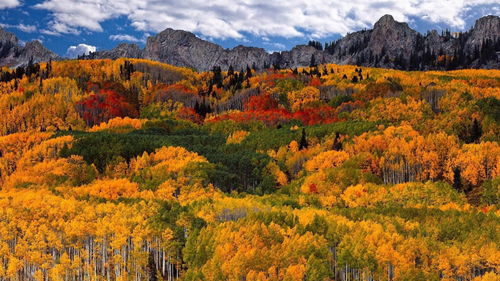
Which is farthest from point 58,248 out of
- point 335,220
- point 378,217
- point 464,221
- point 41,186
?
point 464,221

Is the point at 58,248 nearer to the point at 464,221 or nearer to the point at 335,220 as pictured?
the point at 335,220

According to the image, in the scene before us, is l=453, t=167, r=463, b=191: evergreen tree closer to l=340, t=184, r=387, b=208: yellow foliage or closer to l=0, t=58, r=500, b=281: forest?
l=0, t=58, r=500, b=281: forest

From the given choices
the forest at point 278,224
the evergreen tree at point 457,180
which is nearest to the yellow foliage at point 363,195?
the forest at point 278,224

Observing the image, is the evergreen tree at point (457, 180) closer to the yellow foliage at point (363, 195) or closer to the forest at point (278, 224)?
the forest at point (278, 224)

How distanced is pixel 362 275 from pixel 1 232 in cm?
9815

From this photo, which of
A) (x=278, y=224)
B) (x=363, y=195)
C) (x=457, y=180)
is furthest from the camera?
(x=457, y=180)

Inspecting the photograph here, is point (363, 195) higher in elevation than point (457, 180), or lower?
lower

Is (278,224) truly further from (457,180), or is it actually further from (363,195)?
(457,180)

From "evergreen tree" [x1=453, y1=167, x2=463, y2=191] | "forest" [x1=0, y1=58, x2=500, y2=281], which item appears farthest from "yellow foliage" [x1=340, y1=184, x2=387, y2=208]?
"evergreen tree" [x1=453, y1=167, x2=463, y2=191]

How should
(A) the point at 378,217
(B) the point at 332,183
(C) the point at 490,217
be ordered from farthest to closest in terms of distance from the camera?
(B) the point at 332,183 < (A) the point at 378,217 < (C) the point at 490,217

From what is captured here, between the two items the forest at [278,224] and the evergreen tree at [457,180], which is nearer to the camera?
the forest at [278,224]

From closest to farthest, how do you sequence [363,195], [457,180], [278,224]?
[278,224] < [363,195] < [457,180]

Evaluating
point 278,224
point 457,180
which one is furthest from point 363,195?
point 278,224

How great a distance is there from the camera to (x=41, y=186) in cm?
19338
